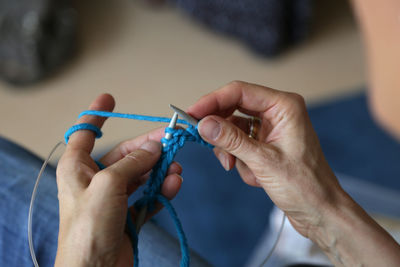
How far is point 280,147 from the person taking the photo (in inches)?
30.6

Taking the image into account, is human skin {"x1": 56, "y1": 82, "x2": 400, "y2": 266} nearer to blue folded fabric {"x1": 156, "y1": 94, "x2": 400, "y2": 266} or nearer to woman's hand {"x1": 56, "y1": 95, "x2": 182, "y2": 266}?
woman's hand {"x1": 56, "y1": 95, "x2": 182, "y2": 266}

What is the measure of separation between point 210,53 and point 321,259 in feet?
4.86

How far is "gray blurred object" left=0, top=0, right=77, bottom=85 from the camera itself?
2074 mm

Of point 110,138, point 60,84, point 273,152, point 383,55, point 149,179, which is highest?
point 383,55

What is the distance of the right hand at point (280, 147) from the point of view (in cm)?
75

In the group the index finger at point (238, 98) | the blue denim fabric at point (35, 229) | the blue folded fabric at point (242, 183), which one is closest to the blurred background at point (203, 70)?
the blue folded fabric at point (242, 183)

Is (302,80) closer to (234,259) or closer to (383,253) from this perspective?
(234,259)

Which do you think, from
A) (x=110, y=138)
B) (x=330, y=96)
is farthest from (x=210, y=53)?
(x=110, y=138)

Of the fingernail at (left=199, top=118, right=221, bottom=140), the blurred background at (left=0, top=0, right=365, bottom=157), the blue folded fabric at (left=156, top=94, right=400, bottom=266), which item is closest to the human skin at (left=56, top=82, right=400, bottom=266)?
the fingernail at (left=199, top=118, right=221, bottom=140)

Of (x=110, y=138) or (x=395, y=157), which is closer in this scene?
(x=110, y=138)

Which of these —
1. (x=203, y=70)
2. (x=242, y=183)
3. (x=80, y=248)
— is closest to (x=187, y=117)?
(x=80, y=248)

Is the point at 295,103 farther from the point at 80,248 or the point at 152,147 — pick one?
the point at 80,248

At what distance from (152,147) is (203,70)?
1414mm

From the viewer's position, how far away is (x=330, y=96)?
6.87ft
